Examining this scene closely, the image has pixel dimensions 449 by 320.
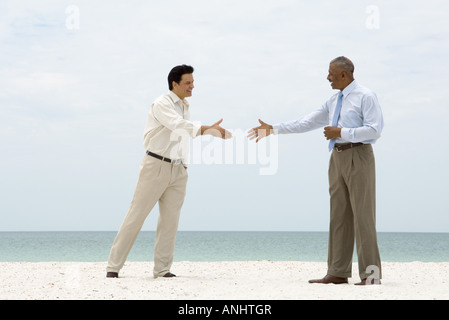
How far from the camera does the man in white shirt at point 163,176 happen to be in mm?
5797

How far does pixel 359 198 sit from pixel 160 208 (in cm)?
214

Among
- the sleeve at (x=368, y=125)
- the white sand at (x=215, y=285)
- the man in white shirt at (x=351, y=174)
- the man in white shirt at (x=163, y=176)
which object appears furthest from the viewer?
the man in white shirt at (x=163, y=176)

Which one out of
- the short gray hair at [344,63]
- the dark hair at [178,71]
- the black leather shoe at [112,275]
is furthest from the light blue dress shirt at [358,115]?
the black leather shoe at [112,275]

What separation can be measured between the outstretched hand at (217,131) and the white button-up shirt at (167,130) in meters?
0.07

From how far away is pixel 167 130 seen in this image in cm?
579

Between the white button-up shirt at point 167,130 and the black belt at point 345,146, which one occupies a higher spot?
the white button-up shirt at point 167,130

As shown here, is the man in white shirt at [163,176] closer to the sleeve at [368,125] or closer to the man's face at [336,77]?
the man's face at [336,77]

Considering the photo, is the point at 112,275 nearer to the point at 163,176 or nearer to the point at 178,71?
the point at 163,176

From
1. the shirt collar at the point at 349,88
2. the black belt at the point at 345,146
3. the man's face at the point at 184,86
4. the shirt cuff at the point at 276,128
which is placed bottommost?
the black belt at the point at 345,146

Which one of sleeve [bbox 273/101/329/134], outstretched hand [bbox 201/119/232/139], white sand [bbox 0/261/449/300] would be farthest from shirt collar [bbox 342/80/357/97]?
white sand [bbox 0/261/449/300]

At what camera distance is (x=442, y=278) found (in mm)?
6375

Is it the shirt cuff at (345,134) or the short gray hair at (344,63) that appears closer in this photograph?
the shirt cuff at (345,134)
